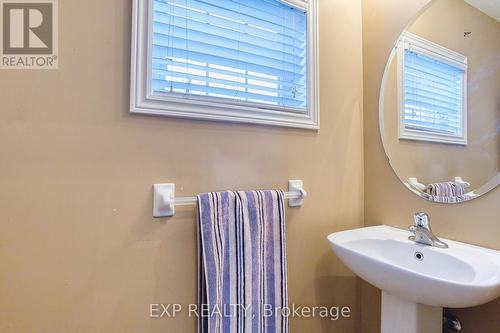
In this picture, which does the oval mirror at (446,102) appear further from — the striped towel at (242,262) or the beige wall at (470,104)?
the striped towel at (242,262)

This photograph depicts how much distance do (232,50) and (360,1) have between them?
890 millimetres

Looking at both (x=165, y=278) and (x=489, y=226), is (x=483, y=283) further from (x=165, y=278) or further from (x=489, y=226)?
(x=165, y=278)

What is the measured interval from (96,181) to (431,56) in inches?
57.4

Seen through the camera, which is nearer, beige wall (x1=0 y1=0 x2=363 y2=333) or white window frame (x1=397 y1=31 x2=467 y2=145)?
beige wall (x1=0 y1=0 x2=363 y2=333)

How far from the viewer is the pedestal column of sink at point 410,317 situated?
33.7 inches

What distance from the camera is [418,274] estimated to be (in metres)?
0.69

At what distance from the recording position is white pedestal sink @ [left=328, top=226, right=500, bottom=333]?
67cm

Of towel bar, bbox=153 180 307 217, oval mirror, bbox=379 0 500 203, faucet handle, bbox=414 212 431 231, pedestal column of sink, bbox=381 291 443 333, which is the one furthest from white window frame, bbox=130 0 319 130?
pedestal column of sink, bbox=381 291 443 333

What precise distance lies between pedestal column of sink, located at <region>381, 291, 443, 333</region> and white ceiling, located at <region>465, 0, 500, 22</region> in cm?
110

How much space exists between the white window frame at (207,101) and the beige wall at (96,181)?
0.04m

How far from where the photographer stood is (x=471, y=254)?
0.83 metres

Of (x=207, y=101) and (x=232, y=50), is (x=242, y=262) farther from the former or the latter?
(x=232, y=50)

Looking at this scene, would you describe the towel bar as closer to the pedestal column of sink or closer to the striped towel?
the striped towel

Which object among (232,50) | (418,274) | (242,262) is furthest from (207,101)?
(418,274)
